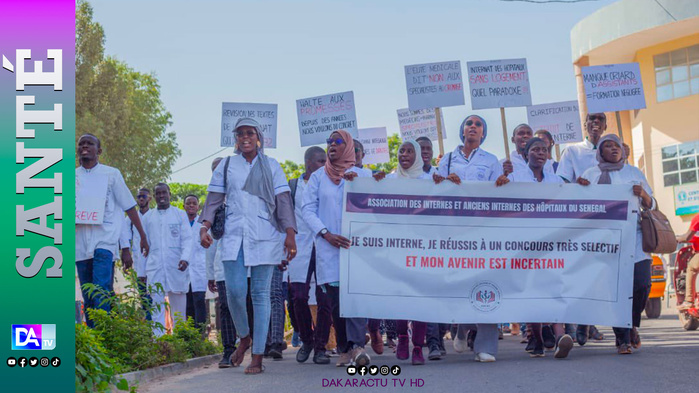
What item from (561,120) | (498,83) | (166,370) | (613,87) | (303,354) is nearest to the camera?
(166,370)

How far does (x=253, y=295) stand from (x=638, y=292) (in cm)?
364

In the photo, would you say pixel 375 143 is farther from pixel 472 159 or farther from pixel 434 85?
pixel 472 159

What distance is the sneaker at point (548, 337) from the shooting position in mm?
10531

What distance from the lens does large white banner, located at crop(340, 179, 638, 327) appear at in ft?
30.6

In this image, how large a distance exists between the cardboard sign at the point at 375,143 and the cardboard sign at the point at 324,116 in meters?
1.93

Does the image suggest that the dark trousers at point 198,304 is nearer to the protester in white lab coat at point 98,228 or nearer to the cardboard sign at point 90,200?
the protester in white lab coat at point 98,228

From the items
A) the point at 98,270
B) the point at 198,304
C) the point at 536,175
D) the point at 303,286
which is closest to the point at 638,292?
the point at 536,175

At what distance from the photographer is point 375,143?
18828 millimetres

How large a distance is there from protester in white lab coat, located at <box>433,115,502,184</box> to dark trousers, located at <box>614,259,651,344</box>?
1594 mm

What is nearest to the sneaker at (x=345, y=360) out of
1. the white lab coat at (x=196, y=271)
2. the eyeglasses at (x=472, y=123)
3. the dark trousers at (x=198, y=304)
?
the eyeglasses at (x=472, y=123)

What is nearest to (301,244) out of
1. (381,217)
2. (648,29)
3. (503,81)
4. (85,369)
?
(381,217)

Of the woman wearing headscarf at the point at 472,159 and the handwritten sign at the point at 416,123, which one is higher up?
the handwritten sign at the point at 416,123

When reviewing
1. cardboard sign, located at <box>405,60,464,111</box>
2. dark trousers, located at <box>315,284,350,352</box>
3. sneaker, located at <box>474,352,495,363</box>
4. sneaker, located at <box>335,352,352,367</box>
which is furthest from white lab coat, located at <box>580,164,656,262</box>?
cardboard sign, located at <box>405,60,464,111</box>

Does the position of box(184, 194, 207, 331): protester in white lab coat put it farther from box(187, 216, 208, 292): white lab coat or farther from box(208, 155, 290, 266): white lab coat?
box(208, 155, 290, 266): white lab coat
